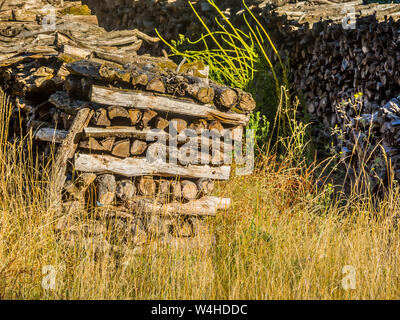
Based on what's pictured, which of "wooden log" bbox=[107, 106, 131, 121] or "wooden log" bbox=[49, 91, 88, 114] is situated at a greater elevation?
"wooden log" bbox=[107, 106, 131, 121]

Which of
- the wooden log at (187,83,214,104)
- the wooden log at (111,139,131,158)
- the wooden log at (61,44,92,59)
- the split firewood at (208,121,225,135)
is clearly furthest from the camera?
the wooden log at (61,44,92,59)

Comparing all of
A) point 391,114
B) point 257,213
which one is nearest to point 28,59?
point 257,213

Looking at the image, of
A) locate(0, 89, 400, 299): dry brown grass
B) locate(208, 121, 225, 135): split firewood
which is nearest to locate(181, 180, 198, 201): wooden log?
locate(0, 89, 400, 299): dry brown grass

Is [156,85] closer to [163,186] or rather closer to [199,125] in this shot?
[199,125]

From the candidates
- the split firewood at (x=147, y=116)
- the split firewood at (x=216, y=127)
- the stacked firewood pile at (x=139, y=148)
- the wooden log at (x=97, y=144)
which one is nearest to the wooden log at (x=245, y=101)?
the stacked firewood pile at (x=139, y=148)

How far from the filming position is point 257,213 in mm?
4203

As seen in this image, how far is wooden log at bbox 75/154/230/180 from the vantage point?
3863mm

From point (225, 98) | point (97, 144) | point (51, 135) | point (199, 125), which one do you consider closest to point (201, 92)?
point (225, 98)

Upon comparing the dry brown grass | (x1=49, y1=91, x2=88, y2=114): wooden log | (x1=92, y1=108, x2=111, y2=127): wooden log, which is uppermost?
(x1=92, y1=108, x2=111, y2=127): wooden log

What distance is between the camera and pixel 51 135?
4.32 metres

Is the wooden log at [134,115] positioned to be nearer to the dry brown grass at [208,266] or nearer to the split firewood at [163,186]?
the split firewood at [163,186]

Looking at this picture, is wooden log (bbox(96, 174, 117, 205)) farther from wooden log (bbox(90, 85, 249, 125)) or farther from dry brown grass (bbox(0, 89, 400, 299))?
wooden log (bbox(90, 85, 249, 125))

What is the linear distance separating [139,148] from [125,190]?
34cm

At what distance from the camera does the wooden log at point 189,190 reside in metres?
4.14
